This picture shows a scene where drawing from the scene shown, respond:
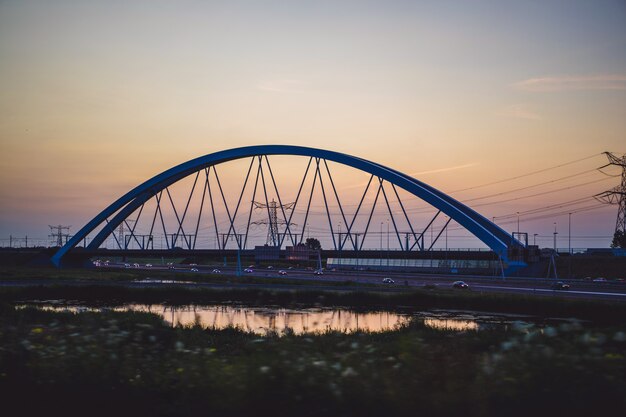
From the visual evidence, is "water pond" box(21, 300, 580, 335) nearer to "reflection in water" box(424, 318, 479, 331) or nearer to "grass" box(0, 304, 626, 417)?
"reflection in water" box(424, 318, 479, 331)

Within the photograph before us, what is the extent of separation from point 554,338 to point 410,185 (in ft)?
192

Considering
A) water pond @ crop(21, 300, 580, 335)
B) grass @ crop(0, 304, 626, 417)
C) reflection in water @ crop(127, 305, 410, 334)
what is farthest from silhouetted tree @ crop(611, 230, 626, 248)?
grass @ crop(0, 304, 626, 417)

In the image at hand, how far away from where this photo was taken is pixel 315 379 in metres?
8.66

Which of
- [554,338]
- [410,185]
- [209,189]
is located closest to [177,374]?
[554,338]

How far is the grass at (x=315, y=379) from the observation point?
8.18m

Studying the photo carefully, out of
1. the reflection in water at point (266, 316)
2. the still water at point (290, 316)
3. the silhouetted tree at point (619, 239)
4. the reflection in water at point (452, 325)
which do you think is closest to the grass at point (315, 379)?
the reflection in water at point (452, 325)

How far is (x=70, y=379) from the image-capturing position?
9.80 m

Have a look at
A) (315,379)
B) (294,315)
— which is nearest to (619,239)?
(294,315)

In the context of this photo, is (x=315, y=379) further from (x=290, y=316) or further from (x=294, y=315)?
(x=294, y=315)

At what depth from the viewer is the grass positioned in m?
8.18

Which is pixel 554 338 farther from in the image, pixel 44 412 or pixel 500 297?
pixel 500 297

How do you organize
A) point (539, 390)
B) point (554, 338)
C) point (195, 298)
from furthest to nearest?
point (195, 298)
point (554, 338)
point (539, 390)

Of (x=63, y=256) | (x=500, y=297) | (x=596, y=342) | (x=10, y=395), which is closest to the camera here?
(x=596, y=342)

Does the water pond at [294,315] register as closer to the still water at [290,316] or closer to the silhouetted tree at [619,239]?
the still water at [290,316]
